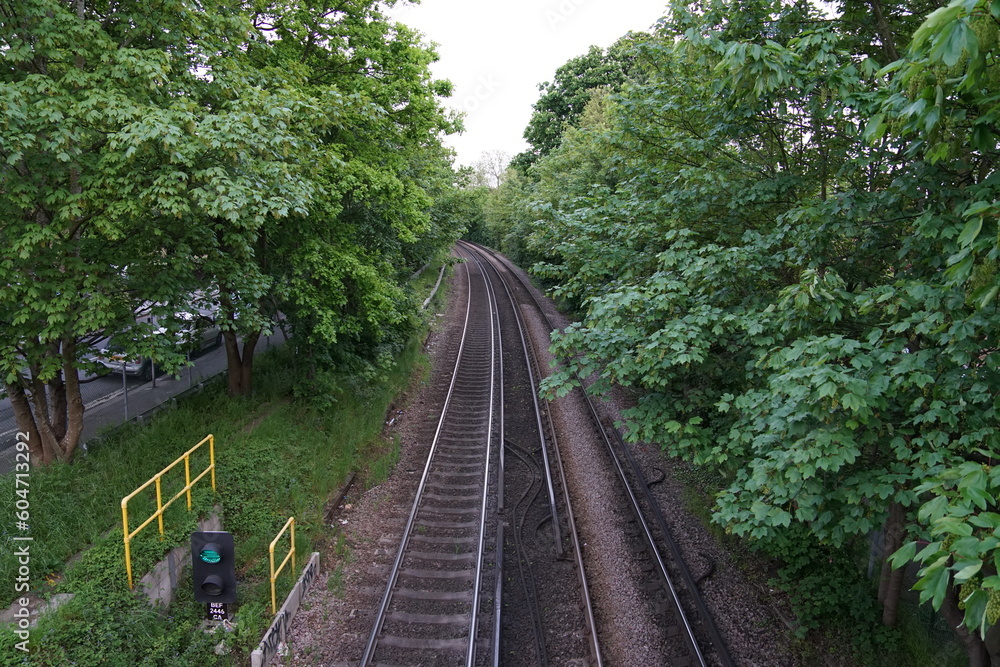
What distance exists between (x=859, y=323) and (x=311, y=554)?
862 cm

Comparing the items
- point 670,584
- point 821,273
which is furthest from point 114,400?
point 821,273

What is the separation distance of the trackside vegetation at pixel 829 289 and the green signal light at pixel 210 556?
4.95 meters

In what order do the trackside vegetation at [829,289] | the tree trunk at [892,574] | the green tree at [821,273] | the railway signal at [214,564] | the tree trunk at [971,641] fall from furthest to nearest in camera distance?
1. the railway signal at [214,564]
2. the tree trunk at [892,574]
3. the tree trunk at [971,641]
4. the green tree at [821,273]
5. the trackside vegetation at [829,289]

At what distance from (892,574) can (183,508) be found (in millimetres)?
10022

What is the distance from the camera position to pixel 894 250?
6.07 meters

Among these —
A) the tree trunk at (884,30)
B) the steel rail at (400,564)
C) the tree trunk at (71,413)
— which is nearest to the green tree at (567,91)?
the steel rail at (400,564)

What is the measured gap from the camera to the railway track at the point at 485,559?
7.38 meters

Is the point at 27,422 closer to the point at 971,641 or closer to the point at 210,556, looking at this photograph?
the point at 210,556

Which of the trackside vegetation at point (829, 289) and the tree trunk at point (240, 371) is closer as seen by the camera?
the trackside vegetation at point (829, 289)

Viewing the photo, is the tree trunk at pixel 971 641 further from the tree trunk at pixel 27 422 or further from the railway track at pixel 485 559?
the tree trunk at pixel 27 422

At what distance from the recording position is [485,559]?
9156 mm

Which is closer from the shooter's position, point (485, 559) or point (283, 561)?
point (283, 561)

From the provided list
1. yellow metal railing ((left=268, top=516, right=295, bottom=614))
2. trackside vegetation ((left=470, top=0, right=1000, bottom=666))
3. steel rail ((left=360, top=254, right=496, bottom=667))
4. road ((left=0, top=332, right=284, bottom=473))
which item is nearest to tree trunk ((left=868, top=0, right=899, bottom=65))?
trackside vegetation ((left=470, top=0, right=1000, bottom=666))

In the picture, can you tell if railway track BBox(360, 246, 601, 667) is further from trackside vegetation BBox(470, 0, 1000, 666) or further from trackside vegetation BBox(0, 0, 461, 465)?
trackside vegetation BBox(0, 0, 461, 465)
